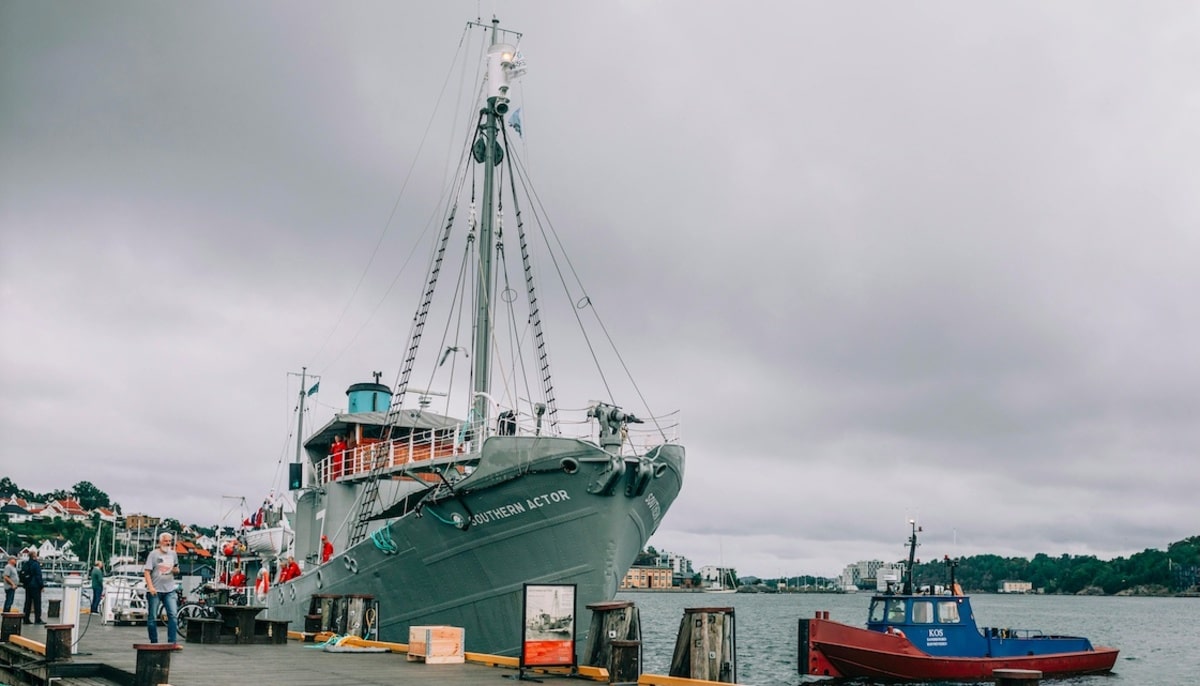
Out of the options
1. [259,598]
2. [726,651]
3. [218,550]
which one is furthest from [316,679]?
[218,550]

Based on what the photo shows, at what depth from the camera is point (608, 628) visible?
43.8 ft

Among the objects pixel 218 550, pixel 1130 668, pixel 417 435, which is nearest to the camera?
pixel 417 435

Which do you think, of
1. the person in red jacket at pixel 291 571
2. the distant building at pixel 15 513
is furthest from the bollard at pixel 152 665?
the distant building at pixel 15 513

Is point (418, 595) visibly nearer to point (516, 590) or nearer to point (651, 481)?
point (516, 590)

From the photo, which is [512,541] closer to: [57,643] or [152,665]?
[57,643]

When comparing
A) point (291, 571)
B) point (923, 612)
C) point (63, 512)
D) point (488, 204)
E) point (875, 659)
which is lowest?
point (63, 512)

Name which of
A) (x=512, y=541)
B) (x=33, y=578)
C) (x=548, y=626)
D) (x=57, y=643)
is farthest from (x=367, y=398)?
(x=548, y=626)

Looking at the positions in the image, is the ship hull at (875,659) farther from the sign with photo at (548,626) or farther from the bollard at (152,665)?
the bollard at (152,665)

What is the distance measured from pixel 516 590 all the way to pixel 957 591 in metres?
18.0

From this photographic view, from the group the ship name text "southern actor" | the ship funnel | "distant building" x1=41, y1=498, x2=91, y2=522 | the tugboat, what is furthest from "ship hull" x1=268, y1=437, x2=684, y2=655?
"distant building" x1=41, y1=498, x2=91, y2=522

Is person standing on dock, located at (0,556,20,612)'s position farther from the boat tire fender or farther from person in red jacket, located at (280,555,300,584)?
the boat tire fender

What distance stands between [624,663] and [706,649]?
42.0 inches

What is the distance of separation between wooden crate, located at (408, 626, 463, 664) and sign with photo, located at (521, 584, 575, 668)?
2.05 metres

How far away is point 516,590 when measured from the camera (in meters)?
22.1
